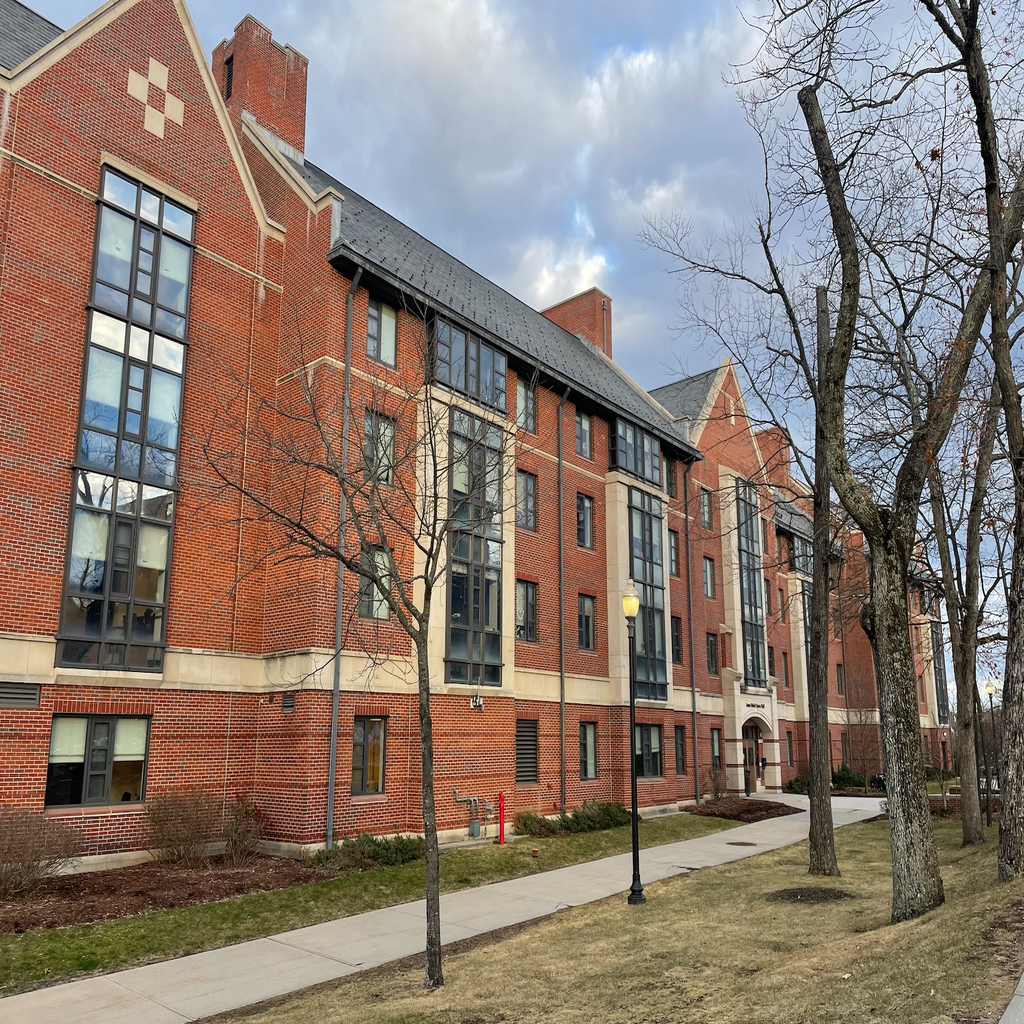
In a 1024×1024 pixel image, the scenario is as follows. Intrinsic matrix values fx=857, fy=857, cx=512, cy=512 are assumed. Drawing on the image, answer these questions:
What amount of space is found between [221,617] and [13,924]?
691cm

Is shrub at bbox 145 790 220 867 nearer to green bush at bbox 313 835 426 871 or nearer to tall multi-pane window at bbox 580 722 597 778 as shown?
green bush at bbox 313 835 426 871

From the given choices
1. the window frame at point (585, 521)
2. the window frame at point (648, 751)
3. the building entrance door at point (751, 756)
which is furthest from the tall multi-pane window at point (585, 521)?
the building entrance door at point (751, 756)

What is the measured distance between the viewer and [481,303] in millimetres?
24781

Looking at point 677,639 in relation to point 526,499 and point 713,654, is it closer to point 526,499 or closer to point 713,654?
point 713,654

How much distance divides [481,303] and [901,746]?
60.0ft

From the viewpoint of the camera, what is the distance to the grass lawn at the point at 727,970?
6020 mm

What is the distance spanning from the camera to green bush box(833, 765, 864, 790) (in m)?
40.8

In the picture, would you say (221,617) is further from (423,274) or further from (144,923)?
(423,274)

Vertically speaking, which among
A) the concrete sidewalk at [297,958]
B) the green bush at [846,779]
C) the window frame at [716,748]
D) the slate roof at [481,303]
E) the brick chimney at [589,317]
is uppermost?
the brick chimney at [589,317]

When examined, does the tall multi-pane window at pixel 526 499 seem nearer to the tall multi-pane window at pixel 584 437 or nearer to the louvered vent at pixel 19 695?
the tall multi-pane window at pixel 584 437

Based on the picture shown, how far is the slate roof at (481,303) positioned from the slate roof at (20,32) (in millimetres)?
5587

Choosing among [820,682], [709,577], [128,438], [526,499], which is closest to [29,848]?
[128,438]

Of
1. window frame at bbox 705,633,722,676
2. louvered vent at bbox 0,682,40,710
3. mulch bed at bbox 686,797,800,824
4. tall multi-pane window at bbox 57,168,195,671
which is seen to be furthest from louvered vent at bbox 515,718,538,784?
window frame at bbox 705,633,722,676

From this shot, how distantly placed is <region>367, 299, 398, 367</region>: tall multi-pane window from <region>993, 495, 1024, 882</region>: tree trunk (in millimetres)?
12870
